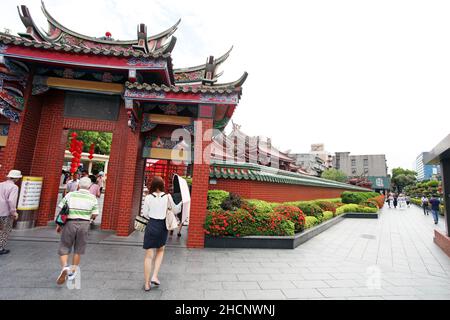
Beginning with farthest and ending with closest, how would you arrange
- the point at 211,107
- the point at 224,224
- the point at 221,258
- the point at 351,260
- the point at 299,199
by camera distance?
the point at 299,199, the point at 211,107, the point at 224,224, the point at 351,260, the point at 221,258

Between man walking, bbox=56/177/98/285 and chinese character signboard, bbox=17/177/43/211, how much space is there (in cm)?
418

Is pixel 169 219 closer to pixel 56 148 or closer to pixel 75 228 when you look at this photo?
pixel 75 228

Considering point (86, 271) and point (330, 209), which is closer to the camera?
point (86, 271)

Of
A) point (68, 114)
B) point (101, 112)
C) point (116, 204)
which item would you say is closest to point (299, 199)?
point (116, 204)

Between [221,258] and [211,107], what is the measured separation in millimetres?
4148

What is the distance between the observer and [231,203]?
672cm

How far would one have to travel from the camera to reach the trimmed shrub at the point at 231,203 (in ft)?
21.7

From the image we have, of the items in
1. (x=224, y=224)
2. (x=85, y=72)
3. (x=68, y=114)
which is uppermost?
(x=85, y=72)

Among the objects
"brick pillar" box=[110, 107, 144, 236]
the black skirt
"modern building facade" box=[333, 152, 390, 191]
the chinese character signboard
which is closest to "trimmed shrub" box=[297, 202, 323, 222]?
"brick pillar" box=[110, 107, 144, 236]

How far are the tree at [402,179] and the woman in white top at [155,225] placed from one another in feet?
275

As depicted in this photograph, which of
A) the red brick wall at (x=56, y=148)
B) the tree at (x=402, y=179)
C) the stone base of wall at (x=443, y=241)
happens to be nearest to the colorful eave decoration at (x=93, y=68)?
the red brick wall at (x=56, y=148)

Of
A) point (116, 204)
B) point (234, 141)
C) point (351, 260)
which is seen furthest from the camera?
point (234, 141)

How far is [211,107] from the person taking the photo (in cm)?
639
